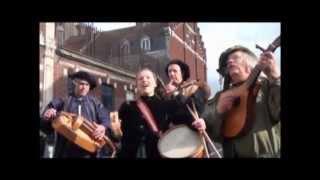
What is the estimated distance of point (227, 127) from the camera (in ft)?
20.9

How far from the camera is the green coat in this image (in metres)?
6.29

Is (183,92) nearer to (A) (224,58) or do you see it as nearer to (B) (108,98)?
(A) (224,58)

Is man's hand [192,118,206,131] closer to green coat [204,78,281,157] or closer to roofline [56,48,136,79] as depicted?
green coat [204,78,281,157]

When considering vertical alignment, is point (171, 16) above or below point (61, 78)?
above

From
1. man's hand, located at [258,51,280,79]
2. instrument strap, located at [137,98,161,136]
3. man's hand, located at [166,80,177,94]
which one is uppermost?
man's hand, located at [258,51,280,79]

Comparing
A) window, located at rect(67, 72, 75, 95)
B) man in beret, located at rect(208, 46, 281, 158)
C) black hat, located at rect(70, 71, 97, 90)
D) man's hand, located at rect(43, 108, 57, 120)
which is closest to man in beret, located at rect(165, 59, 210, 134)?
man in beret, located at rect(208, 46, 281, 158)

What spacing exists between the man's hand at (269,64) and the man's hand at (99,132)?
5.15 ft

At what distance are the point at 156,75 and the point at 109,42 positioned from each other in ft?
1.80

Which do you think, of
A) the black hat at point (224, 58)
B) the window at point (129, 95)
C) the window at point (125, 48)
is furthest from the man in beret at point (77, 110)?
the black hat at point (224, 58)

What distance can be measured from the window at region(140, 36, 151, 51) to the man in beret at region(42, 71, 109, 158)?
0.58m

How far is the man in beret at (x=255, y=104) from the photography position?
6289mm

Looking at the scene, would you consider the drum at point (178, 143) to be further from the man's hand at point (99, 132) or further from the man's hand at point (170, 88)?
the man's hand at point (99, 132)
